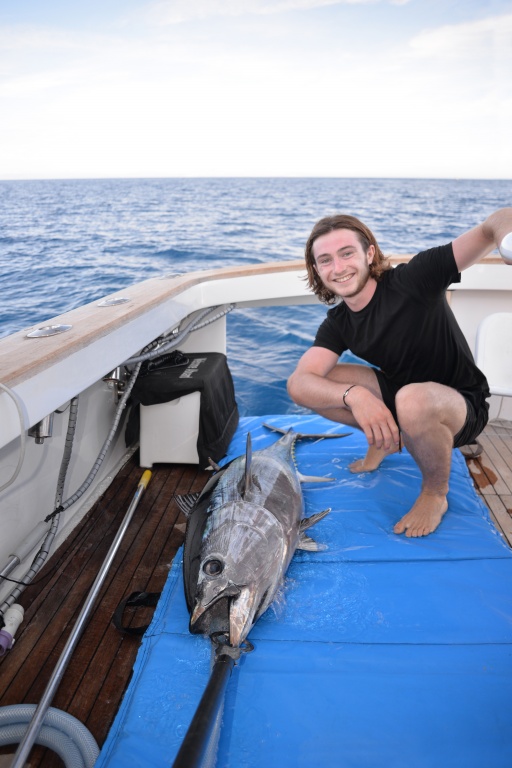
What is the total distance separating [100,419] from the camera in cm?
264

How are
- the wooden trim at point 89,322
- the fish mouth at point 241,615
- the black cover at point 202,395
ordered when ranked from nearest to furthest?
the fish mouth at point 241,615 < the wooden trim at point 89,322 < the black cover at point 202,395

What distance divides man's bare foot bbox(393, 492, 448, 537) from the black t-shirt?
1.49 ft

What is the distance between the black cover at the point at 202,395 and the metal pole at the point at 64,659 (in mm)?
551

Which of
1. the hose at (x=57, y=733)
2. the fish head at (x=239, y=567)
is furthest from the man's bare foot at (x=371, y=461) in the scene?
the hose at (x=57, y=733)

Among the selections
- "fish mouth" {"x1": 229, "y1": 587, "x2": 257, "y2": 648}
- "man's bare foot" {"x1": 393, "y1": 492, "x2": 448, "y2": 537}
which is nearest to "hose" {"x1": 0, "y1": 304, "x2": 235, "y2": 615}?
"fish mouth" {"x1": 229, "y1": 587, "x2": 257, "y2": 648}

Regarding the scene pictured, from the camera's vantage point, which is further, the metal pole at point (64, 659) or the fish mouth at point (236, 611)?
the fish mouth at point (236, 611)

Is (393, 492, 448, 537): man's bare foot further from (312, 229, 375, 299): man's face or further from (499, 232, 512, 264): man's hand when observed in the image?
(499, 232, 512, 264): man's hand

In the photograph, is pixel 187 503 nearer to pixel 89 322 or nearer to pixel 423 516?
pixel 89 322

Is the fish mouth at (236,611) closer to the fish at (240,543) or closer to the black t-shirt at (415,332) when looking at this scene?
the fish at (240,543)

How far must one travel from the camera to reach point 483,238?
1847 mm

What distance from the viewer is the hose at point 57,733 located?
3.99 feet

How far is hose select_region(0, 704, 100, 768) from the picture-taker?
3.99 feet

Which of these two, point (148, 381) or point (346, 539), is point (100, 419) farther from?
point (346, 539)

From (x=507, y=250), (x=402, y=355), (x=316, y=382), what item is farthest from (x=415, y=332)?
(x=507, y=250)
